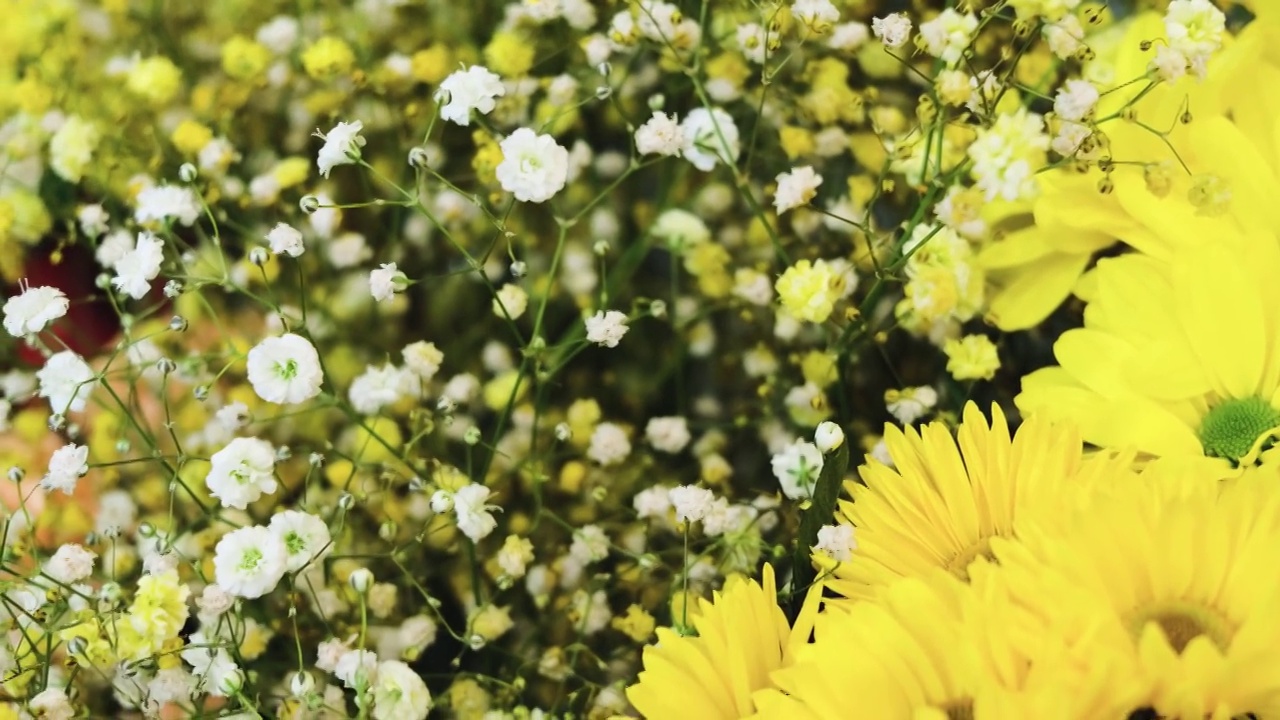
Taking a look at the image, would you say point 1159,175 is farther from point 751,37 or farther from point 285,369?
point 285,369

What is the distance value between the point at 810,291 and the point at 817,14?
0.10 meters

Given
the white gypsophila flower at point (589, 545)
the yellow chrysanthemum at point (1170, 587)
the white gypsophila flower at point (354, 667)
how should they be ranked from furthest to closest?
the white gypsophila flower at point (589, 545)
the white gypsophila flower at point (354, 667)
the yellow chrysanthemum at point (1170, 587)

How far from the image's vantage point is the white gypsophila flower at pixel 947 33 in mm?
395

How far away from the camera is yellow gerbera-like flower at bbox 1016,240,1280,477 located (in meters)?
0.36

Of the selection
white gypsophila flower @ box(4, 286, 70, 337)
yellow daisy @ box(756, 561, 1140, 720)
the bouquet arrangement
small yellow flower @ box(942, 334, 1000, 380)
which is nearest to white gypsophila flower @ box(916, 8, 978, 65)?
the bouquet arrangement

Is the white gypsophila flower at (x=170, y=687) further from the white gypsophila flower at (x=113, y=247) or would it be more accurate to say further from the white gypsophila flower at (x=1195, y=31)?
the white gypsophila flower at (x=1195, y=31)

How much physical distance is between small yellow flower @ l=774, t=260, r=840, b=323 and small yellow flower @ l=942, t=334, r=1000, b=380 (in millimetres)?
57

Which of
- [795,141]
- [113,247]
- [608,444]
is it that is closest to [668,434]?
[608,444]

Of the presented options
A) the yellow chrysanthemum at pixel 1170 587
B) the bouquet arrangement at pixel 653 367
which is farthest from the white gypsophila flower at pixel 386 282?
the yellow chrysanthemum at pixel 1170 587

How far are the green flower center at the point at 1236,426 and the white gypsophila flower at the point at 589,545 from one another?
21cm

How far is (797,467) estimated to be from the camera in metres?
0.41

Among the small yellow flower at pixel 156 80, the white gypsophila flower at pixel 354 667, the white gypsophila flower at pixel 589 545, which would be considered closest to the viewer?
the white gypsophila flower at pixel 354 667

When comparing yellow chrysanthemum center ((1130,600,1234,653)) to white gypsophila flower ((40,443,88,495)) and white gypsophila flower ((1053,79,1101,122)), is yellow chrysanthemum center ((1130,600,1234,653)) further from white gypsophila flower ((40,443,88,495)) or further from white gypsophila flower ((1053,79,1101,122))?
white gypsophila flower ((40,443,88,495))

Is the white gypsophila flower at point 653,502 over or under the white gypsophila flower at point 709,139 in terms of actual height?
under
